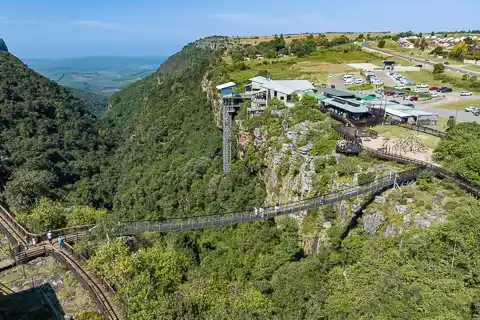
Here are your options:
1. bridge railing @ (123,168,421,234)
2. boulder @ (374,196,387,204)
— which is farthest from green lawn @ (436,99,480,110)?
boulder @ (374,196,387,204)

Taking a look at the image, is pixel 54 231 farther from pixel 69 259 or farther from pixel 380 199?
pixel 380 199

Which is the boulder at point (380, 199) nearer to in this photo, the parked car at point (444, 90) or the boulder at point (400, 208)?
the boulder at point (400, 208)

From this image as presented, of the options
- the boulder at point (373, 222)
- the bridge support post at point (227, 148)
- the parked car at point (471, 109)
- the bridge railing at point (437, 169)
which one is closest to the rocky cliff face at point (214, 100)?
the bridge support post at point (227, 148)

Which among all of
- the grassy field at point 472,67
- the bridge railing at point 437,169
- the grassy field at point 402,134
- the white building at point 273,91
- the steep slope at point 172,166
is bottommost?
the steep slope at point 172,166

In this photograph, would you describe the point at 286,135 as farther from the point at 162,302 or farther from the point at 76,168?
the point at 76,168

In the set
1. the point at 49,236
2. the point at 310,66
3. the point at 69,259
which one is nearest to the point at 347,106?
the point at 69,259

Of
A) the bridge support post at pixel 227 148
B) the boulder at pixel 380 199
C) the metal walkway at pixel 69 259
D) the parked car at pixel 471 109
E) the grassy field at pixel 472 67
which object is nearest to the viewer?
the metal walkway at pixel 69 259
